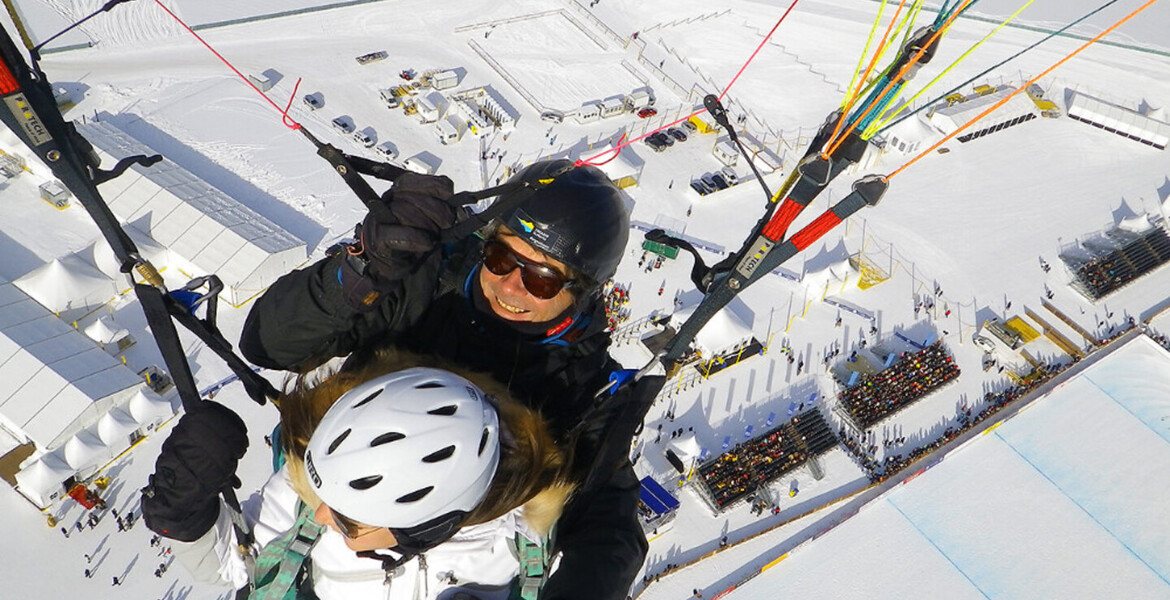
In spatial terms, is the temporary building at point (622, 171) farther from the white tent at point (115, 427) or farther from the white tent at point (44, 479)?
the white tent at point (44, 479)

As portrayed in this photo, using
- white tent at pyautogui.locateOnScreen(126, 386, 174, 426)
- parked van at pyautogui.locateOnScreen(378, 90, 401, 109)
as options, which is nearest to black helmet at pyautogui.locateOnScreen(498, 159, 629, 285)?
white tent at pyautogui.locateOnScreen(126, 386, 174, 426)

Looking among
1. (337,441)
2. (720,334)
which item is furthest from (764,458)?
(337,441)

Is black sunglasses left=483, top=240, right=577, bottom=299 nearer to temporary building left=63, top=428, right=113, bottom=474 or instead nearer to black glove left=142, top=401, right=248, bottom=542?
black glove left=142, top=401, right=248, bottom=542

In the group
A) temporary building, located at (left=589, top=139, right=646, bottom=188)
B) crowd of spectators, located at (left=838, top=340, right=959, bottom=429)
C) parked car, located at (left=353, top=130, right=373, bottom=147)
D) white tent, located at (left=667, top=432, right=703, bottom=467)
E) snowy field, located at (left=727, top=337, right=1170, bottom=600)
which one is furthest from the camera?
temporary building, located at (left=589, top=139, right=646, bottom=188)

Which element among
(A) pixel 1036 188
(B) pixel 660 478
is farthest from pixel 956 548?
(A) pixel 1036 188

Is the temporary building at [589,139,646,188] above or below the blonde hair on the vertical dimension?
below

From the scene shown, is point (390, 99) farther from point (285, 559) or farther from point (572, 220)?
point (285, 559)

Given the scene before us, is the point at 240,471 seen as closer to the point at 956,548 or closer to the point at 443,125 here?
the point at 443,125
